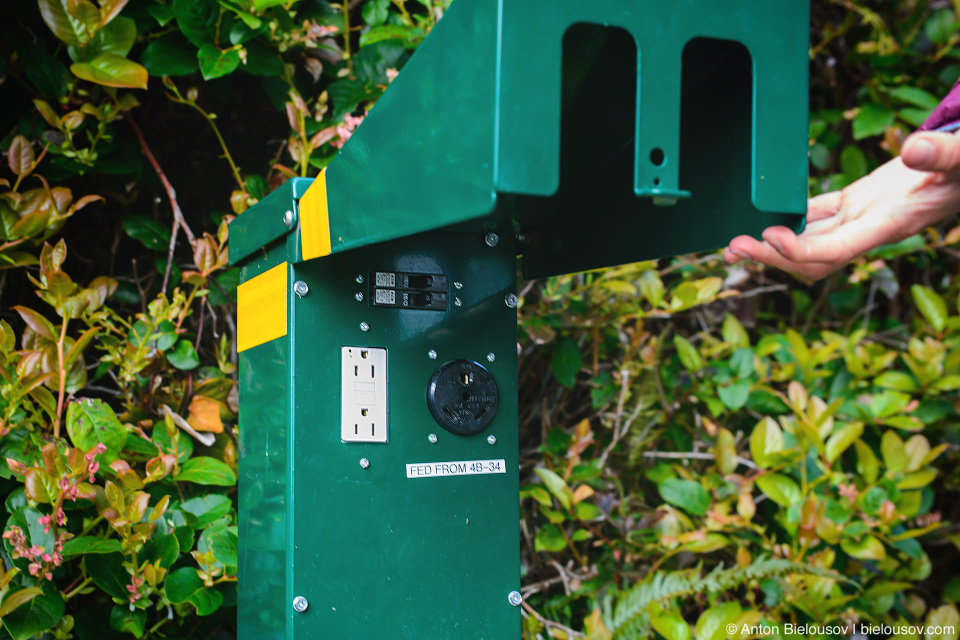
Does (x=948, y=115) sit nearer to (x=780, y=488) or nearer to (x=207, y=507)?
(x=780, y=488)

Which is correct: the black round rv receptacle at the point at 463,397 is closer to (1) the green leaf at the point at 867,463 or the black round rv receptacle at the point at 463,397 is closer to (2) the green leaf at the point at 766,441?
(2) the green leaf at the point at 766,441

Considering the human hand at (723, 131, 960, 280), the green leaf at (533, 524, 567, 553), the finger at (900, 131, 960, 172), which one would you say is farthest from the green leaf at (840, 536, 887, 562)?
the finger at (900, 131, 960, 172)

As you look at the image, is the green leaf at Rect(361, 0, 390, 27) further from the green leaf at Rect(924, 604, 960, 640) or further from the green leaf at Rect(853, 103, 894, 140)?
the green leaf at Rect(924, 604, 960, 640)

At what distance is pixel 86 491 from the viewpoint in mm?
1141

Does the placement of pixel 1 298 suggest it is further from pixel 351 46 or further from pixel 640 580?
pixel 640 580

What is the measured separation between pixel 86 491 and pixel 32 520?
0.33 feet

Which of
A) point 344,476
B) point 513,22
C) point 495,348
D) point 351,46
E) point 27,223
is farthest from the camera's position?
point 351,46

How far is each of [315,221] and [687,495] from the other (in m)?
1.26

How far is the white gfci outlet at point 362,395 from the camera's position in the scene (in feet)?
3.33

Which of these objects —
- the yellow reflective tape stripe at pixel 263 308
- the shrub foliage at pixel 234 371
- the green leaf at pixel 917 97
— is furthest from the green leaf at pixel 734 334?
the yellow reflective tape stripe at pixel 263 308

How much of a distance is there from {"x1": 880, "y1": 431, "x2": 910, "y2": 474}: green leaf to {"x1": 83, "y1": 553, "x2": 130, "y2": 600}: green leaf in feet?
5.86

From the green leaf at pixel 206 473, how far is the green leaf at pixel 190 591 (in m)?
0.16

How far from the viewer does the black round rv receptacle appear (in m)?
1.06

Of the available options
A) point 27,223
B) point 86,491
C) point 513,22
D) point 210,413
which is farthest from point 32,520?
point 513,22
